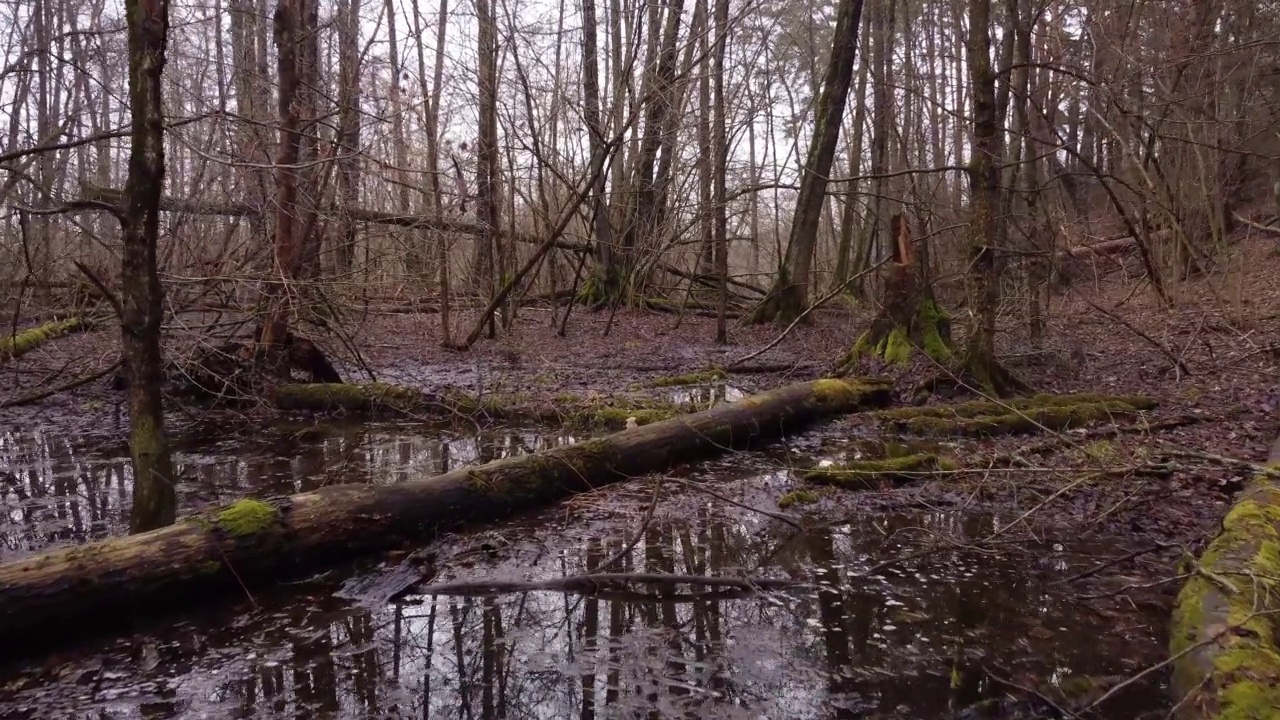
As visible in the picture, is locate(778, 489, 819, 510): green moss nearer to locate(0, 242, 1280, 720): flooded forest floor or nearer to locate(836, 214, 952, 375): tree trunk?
locate(0, 242, 1280, 720): flooded forest floor

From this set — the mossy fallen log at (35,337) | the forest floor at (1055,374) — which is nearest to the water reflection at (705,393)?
the forest floor at (1055,374)

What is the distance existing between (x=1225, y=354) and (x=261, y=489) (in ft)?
35.1

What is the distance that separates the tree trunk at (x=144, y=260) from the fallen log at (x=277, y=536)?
0.48 m

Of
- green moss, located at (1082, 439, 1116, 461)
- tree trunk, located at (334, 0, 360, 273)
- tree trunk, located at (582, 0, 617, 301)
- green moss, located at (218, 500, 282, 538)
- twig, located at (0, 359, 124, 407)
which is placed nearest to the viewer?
green moss, located at (218, 500, 282, 538)

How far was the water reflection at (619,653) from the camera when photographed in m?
3.35

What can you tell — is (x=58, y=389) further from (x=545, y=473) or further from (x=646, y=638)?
(x=646, y=638)

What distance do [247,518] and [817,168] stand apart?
14.3m

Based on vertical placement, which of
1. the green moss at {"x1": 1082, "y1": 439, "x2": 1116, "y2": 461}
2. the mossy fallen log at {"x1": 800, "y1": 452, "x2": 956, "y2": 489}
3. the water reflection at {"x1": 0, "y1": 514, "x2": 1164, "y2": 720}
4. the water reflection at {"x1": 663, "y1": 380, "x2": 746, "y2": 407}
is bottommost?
the water reflection at {"x1": 0, "y1": 514, "x2": 1164, "y2": 720}

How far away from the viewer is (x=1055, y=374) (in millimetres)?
10047

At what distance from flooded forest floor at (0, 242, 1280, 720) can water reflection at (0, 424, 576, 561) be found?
36mm

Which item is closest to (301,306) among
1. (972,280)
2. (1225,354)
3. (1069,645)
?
(972,280)

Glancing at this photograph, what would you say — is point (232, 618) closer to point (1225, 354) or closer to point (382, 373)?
point (382, 373)

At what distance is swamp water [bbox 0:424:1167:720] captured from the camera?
3.36 m

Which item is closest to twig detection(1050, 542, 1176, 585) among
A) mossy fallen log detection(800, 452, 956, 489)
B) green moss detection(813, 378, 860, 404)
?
mossy fallen log detection(800, 452, 956, 489)
